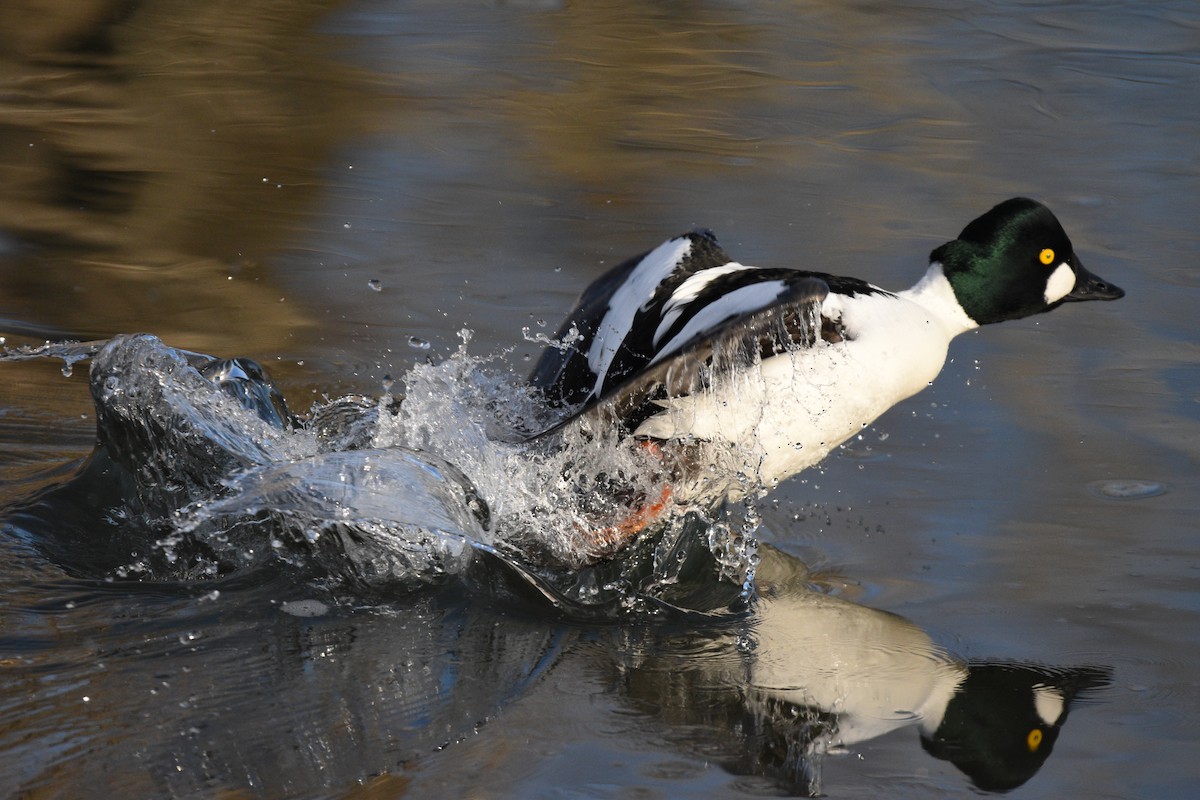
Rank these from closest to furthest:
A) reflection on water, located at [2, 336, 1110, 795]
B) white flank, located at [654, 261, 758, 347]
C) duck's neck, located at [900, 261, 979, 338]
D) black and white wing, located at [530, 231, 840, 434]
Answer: reflection on water, located at [2, 336, 1110, 795] < black and white wing, located at [530, 231, 840, 434] < white flank, located at [654, 261, 758, 347] < duck's neck, located at [900, 261, 979, 338]

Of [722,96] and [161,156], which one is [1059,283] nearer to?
[722,96]

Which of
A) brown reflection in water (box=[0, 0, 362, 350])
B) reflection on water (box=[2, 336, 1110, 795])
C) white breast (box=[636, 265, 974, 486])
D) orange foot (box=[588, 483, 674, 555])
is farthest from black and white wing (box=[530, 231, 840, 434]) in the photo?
brown reflection in water (box=[0, 0, 362, 350])

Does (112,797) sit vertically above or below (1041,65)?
below

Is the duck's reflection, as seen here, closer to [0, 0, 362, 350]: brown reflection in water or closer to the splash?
the splash

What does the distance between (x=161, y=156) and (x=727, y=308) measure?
5.01 m

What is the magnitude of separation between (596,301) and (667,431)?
85cm

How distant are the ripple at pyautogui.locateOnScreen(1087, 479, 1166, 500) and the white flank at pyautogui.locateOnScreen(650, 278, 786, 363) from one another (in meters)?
1.42

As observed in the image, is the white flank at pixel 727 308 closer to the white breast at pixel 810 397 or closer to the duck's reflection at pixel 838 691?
the white breast at pixel 810 397

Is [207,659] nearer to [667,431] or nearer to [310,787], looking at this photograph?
[310,787]

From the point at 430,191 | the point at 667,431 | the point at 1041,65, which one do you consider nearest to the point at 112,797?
the point at 667,431

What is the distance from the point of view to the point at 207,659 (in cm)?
334

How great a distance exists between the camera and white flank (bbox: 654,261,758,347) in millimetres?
4121

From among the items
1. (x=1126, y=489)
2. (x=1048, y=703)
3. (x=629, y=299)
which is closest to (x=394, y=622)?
(x=629, y=299)

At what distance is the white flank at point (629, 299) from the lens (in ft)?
14.7
